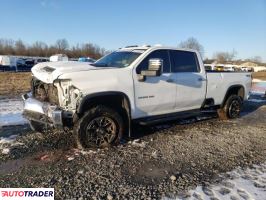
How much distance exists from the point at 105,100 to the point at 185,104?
7.05 feet

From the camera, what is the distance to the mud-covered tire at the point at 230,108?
8.21 metres

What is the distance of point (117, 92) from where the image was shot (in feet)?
18.0

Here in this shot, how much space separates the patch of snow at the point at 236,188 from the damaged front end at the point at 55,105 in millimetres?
2461

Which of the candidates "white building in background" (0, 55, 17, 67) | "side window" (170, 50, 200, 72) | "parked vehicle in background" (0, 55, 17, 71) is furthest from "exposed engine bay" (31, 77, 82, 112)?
"white building in background" (0, 55, 17, 67)

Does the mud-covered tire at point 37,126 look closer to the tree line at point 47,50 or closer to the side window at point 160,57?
the side window at point 160,57

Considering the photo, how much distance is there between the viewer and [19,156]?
512 cm

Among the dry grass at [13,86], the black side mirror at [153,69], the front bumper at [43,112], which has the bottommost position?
the dry grass at [13,86]

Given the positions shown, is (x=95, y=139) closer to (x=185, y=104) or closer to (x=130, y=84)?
(x=130, y=84)

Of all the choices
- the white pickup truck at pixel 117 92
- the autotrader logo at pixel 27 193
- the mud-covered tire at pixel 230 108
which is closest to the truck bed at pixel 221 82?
the white pickup truck at pixel 117 92

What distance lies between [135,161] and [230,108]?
432 cm

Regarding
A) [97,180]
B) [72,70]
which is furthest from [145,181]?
[72,70]

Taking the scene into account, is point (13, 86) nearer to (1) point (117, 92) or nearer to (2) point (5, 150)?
(2) point (5, 150)

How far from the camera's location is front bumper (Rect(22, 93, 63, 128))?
5.05m

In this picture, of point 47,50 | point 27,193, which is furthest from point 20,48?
point 27,193
